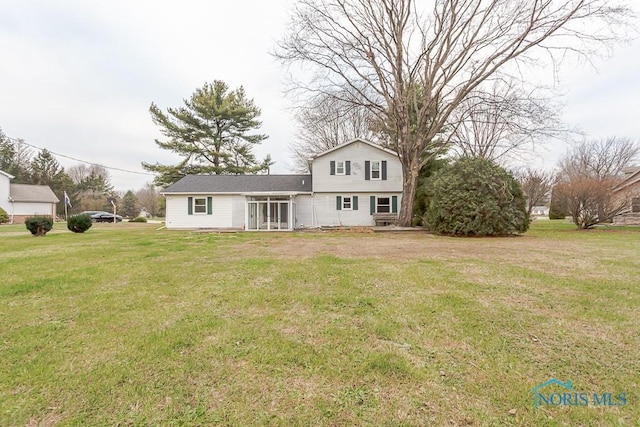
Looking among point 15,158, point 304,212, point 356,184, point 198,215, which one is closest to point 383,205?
point 356,184

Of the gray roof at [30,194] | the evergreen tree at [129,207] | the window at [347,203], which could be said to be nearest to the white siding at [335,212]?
the window at [347,203]

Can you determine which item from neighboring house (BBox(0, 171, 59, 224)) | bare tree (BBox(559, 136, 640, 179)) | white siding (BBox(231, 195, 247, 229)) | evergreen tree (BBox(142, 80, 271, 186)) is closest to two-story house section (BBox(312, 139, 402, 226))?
white siding (BBox(231, 195, 247, 229))

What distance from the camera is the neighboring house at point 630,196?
16.5 m

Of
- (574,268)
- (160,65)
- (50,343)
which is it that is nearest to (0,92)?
(160,65)

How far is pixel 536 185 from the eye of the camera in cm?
2383

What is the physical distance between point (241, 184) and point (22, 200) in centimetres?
2761

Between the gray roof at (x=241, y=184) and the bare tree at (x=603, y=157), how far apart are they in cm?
3127

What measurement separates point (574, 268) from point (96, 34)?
19304 millimetres

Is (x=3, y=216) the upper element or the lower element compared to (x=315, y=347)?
upper

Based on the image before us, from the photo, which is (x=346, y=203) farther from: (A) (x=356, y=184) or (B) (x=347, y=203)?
(A) (x=356, y=184)

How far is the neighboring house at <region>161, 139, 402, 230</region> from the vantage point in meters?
19.7

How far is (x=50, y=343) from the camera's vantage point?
10.2ft

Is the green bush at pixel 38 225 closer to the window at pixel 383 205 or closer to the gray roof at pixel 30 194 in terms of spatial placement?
the window at pixel 383 205

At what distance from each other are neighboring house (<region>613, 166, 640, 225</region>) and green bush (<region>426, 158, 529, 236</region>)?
24.5 ft
